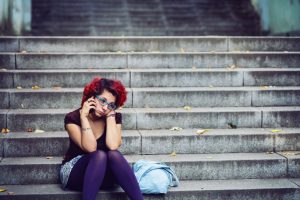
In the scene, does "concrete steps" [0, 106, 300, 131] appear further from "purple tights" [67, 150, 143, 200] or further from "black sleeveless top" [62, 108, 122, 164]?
"purple tights" [67, 150, 143, 200]

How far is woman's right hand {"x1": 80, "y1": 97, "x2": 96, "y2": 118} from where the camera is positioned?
5109 millimetres

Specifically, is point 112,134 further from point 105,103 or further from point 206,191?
point 206,191

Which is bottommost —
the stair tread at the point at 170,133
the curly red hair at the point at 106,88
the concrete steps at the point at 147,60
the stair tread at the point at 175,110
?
the stair tread at the point at 170,133

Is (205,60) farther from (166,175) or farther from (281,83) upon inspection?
(166,175)

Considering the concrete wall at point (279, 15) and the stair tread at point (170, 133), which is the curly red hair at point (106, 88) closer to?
the stair tread at point (170, 133)

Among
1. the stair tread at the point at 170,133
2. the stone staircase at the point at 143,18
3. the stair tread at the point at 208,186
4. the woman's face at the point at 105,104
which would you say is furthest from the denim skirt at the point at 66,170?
the stone staircase at the point at 143,18

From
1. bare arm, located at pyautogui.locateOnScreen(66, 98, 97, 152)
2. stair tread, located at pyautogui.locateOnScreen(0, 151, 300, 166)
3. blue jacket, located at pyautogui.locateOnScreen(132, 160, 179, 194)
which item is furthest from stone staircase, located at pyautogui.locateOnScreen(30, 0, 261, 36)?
blue jacket, located at pyautogui.locateOnScreen(132, 160, 179, 194)

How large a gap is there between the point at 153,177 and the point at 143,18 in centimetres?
686

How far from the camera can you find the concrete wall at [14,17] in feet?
29.5

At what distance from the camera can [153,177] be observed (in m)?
5.12

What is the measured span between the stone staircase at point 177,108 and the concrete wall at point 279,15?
79.0 inches

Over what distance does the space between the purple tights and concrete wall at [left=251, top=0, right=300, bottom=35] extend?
248 inches

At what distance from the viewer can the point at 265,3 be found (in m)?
11.2

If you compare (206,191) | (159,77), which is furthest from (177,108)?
(206,191)
